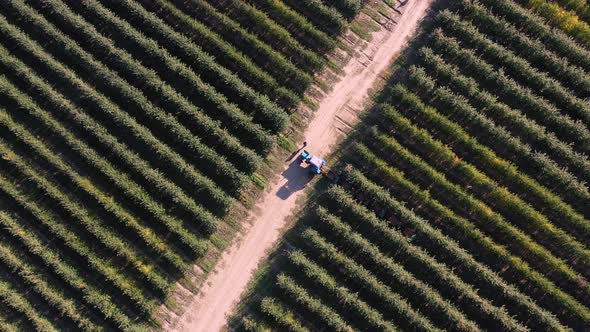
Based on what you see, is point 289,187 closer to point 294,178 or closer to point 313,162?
point 294,178

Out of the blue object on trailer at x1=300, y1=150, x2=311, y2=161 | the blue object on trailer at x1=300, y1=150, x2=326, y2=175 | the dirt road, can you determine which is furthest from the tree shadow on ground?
the blue object on trailer at x1=300, y1=150, x2=311, y2=161

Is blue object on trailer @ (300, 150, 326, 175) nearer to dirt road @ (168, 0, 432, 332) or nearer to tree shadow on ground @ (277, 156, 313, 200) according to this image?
tree shadow on ground @ (277, 156, 313, 200)

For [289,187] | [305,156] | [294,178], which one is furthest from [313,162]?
[289,187]

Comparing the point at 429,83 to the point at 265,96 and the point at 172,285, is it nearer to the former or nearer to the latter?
the point at 265,96

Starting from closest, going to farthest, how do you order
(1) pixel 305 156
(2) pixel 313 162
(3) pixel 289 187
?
(2) pixel 313 162 → (1) pixel 305 156 → (3) pixel 289 187

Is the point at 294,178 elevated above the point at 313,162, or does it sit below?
below

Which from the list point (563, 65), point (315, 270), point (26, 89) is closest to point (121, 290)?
point (315, 270)

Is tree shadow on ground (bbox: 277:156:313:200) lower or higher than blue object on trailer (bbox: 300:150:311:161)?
lower

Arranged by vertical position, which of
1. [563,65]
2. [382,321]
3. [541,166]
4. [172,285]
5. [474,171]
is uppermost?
[563,65]
